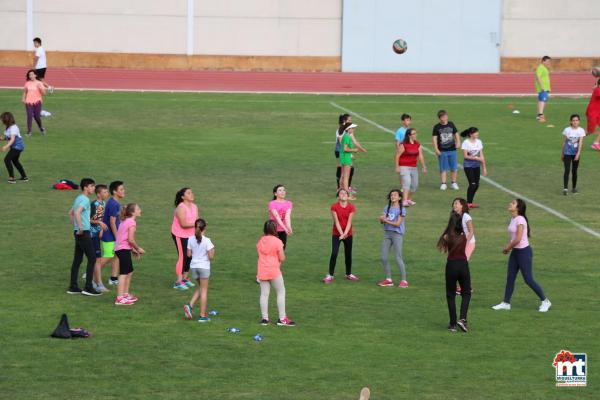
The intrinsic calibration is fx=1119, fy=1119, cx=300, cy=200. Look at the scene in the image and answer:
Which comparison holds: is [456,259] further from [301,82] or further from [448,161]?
[301,82]

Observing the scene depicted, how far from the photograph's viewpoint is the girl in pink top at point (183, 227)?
18766 mm

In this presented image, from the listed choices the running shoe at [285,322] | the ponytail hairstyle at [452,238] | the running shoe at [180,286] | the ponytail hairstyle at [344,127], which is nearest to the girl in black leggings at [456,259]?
the ponytail hairstyle at [452,238]

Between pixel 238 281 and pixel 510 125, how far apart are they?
924 inches

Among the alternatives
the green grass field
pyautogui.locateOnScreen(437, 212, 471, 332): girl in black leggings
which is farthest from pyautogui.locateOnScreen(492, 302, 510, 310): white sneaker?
pyautogui.locateOnScreen(437, 212, 471, 332): girl in black leggings

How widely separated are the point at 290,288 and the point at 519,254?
3.95m

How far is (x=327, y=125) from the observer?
1567 inches

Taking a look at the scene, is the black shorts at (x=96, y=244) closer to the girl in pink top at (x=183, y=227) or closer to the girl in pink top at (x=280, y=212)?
the girl in pink top at (x=183, y=227)

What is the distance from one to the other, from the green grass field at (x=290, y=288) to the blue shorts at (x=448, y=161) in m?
0.69

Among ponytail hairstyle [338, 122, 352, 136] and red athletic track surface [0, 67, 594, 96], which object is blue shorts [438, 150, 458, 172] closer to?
ponytail hairstyle [338, 122, 352, 136]

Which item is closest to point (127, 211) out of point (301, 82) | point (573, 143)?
point (573, 143)

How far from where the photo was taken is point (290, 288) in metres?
19.2

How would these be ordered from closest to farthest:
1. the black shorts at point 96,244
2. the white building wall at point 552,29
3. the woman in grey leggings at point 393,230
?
the black shorts at point 96,244 < the woman in grey leggings at point 393,230 < the white building wall at point 552,29

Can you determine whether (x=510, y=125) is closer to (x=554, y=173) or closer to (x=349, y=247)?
(x=554, y=173)

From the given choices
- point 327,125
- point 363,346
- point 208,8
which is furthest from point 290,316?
point 208,8
